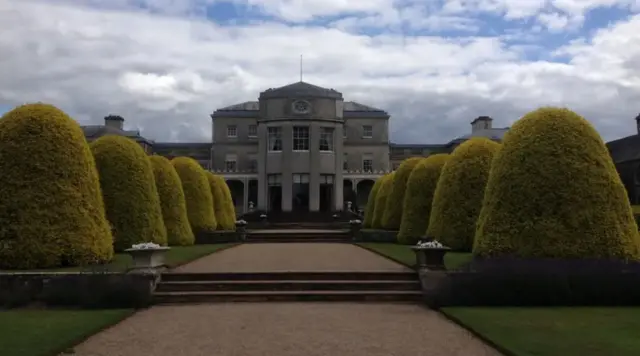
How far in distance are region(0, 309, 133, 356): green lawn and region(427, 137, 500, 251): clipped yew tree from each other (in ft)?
34.9

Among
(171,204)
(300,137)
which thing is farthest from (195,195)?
(300,137)

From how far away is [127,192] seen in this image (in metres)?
18.5

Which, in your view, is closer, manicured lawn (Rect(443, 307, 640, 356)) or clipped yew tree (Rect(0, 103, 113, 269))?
manicured lawn (Rect(443, 307, 640, 356))

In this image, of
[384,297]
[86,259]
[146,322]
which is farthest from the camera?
[86,259]

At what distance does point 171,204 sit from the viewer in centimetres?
2320

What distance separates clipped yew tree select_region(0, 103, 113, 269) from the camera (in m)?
13.5

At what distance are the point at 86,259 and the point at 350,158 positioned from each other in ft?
170

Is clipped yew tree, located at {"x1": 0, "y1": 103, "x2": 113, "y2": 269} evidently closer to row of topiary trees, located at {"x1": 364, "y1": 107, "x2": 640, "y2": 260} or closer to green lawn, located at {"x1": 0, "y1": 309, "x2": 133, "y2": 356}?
green lawn, located at {"x1": 0, "y1": 309, "x2": 133, "y2": 356}

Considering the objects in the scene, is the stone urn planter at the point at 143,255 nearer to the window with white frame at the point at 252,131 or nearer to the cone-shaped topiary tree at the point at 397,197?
the cone-shaped topiary tree at the point at 397,197

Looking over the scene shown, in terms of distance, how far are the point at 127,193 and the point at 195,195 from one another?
369 inches

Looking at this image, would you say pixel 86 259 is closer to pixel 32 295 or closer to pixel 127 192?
pixel 32 295

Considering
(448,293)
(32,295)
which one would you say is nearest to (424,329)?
(448,293)

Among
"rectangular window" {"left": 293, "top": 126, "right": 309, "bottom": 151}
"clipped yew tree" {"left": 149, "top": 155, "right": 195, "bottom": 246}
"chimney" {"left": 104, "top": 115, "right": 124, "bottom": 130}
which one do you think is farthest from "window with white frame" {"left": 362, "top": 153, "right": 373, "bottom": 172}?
"clipped yew tree" {"left": 149, "top": 155, "right": 195, "bottom": 246}

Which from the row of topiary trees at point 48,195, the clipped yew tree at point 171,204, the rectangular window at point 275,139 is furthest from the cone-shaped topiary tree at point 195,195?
the rectangular window at point 275,139
